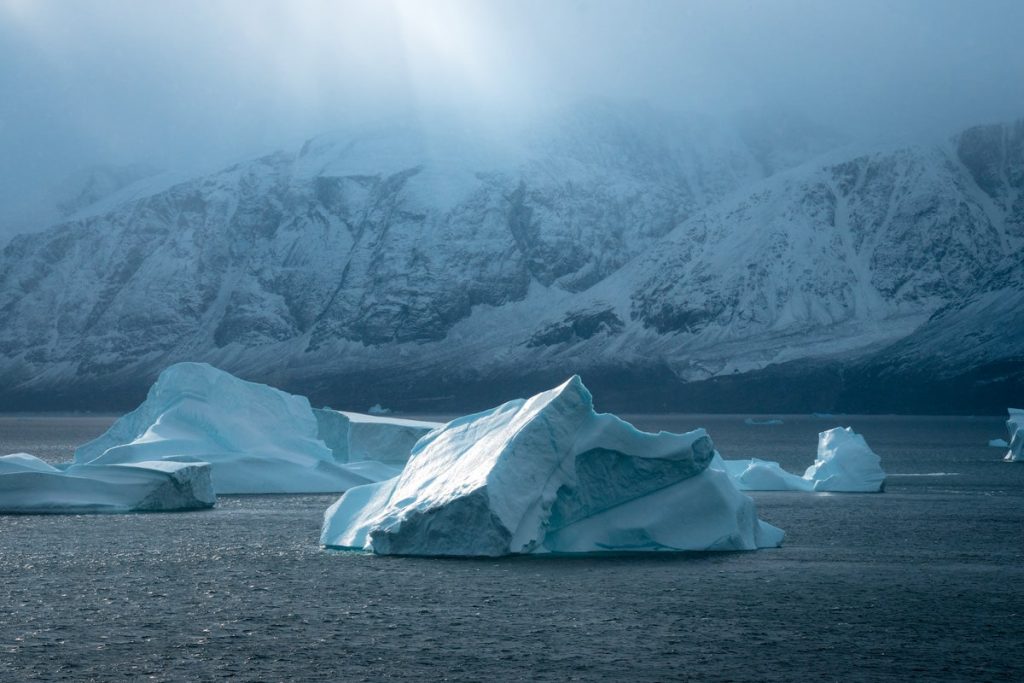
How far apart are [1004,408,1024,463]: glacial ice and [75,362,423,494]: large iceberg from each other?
30.5m

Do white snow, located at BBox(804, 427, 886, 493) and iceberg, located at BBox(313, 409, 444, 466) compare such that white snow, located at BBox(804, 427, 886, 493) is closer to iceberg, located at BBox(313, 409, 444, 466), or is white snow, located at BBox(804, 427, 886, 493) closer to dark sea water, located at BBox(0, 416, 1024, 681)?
iceberg, located at BBox(313, 409, 444, 466)

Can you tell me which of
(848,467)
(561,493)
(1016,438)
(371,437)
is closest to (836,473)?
(848,467)

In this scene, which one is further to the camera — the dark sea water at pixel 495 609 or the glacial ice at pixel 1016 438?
the glacial ice at pixel 1016 438

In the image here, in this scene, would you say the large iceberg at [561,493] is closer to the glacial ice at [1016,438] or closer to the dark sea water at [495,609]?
the dark sea water at [495,609]

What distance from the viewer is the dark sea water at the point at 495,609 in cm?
1711

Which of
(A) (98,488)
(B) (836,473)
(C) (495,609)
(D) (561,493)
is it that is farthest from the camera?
(B) (836,473)

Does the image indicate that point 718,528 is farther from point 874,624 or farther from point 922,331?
point 922,331

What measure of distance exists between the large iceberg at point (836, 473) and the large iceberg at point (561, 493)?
1901 cm

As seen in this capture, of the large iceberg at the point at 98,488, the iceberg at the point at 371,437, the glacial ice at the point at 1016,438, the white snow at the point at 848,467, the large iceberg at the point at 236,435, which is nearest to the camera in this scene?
Answer: the large iceberg at the point at 98,488

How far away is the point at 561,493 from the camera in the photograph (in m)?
25.5

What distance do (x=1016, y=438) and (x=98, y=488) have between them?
140 ft

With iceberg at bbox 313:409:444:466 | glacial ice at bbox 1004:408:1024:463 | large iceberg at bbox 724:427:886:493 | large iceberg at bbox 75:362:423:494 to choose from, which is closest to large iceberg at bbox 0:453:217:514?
large iceberg at bbox 75:362:423:494

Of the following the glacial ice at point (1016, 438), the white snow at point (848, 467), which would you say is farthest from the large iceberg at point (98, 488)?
the glacial ice at point (1016, 438)

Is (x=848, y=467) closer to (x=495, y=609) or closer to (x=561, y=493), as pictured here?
(x=561, y=493)
